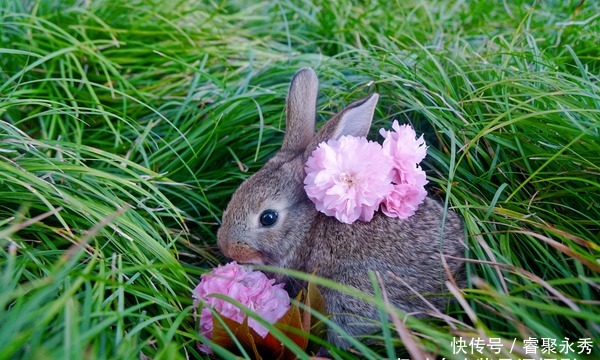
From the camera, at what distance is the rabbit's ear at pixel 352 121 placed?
3.37m

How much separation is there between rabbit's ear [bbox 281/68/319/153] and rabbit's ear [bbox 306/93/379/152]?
10.5 inches

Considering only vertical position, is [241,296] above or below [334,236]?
below

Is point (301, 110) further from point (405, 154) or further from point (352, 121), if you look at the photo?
point (405, 154)

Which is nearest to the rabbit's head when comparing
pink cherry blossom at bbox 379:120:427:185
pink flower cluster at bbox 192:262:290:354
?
pink flower cluster at bbox 192:262:290:354

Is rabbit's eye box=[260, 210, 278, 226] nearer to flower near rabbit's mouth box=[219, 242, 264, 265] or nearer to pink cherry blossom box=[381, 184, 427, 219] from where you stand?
flower near rabbit's mouth box=[219, 242, 264, 265]

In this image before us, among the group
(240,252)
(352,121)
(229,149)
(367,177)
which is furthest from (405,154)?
(229,149)

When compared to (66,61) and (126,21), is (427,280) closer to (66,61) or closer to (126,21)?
(66,61)

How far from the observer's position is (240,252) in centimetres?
353

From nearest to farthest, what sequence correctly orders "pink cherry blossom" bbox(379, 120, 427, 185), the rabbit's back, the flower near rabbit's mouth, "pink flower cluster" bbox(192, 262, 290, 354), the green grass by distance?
1. the green grass
2. "pink flower cluster" bbox(192, 262, 290, 354)
3. the rabbit's back
4. "pink cherry blossom" bbox(379, 120, 427, 185)
5. the flower near rabbit's mouth

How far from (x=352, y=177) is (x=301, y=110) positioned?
Answer: 0.65 m

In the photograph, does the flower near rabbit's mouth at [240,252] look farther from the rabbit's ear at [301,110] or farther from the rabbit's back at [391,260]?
the rabbit's ear at [301,110]

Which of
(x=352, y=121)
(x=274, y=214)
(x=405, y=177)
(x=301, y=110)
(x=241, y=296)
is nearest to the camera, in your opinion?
(x=241, y=296)

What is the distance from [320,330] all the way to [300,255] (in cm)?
57

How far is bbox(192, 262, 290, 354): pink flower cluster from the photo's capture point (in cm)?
304
